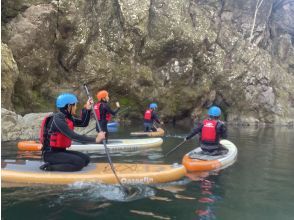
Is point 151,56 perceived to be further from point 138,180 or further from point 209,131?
point 138,180

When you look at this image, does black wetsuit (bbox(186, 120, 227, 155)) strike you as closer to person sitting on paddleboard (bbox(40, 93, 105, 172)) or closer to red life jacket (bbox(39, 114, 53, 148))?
person sitting on paddleboard (bbox(40, 93, 105, 172))

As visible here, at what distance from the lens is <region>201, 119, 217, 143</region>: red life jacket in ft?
39.3

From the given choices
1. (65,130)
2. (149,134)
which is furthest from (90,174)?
(149,134)

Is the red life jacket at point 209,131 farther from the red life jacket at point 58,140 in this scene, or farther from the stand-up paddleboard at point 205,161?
the red life jacket at point 58,140

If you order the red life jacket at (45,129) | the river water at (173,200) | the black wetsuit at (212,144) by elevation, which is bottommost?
the river water at (173,200)

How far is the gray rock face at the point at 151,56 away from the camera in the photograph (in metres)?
25.5

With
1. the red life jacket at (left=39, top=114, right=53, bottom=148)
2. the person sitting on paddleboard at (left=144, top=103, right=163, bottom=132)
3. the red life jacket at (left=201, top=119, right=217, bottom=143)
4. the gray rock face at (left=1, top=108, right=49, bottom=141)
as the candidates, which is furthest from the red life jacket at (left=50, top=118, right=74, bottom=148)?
the person sitting on paddleboard at (left=144, top=103, right=163, bottom=132)

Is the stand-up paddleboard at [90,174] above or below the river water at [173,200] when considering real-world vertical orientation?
above

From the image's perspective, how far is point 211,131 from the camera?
12.1 m

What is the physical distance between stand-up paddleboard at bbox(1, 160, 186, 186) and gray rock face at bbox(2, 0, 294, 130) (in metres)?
12.1

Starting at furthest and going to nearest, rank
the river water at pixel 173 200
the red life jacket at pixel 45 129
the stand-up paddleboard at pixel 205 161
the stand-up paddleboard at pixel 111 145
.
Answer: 1. the stand-up paddleboard at pixel 111 145
2. the stand-up paddleboard at pixel 205 161
3. the red life jacket at pixel 45 129
4. the river water at pixel 173 200

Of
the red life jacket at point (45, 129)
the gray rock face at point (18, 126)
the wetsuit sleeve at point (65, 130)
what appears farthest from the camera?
the gray rock face at point (18, 126)

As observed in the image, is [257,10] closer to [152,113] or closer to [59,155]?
[152,113]

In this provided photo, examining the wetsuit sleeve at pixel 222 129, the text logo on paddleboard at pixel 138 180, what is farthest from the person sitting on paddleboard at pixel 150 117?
the text logo on paddleboard at pixel 138 180
